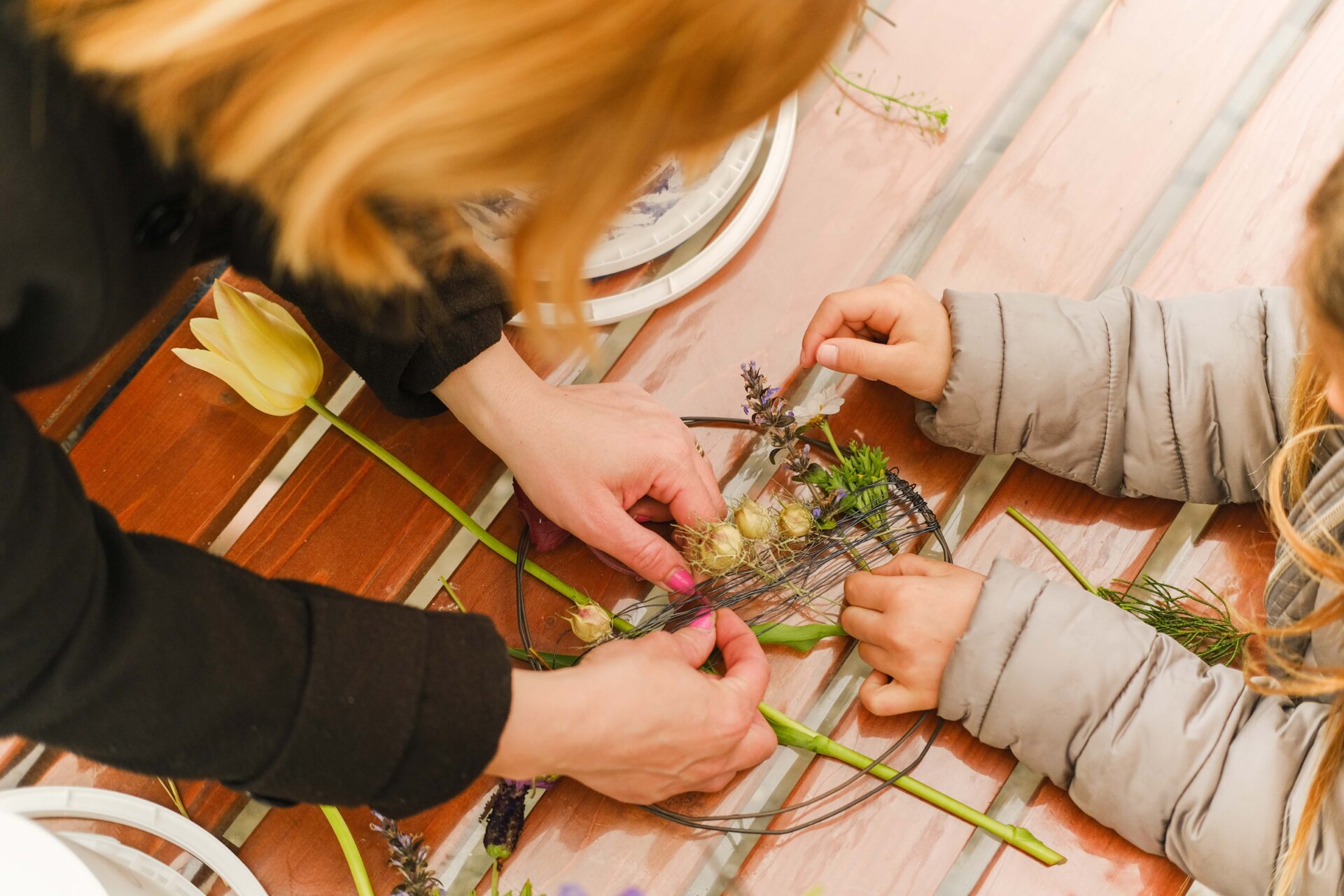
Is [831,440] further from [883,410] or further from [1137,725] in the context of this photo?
[1137,725]

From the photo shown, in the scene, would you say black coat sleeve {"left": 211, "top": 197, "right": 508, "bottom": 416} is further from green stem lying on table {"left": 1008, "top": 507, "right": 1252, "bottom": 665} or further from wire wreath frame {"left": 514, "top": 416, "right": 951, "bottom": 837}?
green stem lying on table {"left": 1008, "top": 507, "right": 1252, "bottom": 665}

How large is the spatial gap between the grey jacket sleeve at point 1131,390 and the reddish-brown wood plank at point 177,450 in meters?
0.56

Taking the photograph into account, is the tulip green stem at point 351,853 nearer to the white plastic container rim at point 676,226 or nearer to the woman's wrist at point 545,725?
the woman's wrist at point 545,725

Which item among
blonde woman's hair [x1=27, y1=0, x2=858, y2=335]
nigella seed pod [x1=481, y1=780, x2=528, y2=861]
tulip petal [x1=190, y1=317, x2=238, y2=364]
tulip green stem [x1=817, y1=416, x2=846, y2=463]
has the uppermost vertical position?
blonde woman's hair [x1=27, y1=0, x2=858, y2=335]

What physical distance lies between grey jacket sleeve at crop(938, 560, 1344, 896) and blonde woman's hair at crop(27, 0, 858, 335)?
18.1 inches

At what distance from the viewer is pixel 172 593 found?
48 centimetres

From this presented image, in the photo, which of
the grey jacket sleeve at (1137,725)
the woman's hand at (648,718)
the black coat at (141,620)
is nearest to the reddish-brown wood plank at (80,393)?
the black coat at (141,620)

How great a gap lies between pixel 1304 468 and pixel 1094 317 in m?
0.20

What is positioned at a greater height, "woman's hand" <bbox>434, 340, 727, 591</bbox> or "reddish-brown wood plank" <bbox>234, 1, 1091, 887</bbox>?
"reddish-brown wood plank" <bbox>234, 1, 1091, 887</bbox>

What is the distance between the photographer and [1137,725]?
680 millimetres

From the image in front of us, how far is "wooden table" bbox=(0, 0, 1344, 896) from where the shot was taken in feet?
2.27

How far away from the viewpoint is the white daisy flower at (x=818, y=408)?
73 cm

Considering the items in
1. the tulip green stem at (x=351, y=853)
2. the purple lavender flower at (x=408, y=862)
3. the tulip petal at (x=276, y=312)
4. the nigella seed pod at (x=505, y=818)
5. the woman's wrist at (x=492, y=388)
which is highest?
the woman's wrist at (x=492, y=388)

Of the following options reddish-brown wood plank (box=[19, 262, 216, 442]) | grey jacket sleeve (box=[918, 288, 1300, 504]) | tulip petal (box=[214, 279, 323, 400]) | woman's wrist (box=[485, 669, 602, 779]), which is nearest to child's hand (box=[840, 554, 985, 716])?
grey jacket sleeve (box=[918, 288, 1300, 504])
